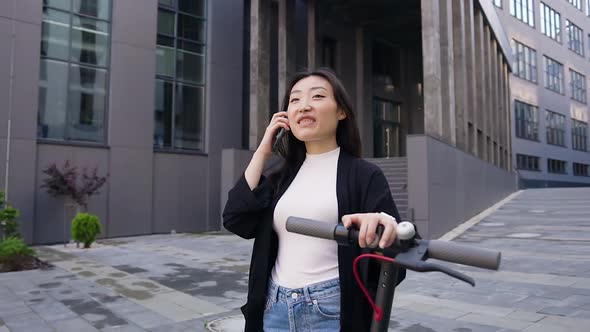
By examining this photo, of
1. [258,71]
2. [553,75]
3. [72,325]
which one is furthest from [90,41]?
[553,75]

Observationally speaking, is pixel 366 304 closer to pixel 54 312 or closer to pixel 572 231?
pixel 54 312

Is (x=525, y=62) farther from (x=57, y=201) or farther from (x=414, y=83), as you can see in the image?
(x=57, y=201)

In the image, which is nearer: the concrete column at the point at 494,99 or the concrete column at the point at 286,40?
the concrete column at the point at 286,40

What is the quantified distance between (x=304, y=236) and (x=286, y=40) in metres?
18.2

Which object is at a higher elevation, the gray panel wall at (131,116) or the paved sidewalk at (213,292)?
the gray panel wall at (131,116)

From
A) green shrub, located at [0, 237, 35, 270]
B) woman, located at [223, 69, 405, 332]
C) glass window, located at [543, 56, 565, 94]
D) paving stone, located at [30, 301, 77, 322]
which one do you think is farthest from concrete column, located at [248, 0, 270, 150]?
glass window, located at [543, 56, 565, 94]

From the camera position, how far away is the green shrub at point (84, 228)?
42.1 ft

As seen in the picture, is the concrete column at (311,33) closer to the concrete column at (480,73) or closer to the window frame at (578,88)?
the concrete column at (480,73)

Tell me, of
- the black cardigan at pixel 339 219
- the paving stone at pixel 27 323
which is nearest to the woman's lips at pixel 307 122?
the black cardigan at pixel 339 219

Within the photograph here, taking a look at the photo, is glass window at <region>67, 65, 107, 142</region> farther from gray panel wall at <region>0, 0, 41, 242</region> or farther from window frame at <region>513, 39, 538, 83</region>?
window frame at <region>513, 39, 538, 83</region>

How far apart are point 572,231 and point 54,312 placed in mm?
14051

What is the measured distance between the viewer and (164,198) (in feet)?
56.6

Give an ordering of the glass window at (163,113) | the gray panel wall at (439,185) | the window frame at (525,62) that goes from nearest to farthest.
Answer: the gray panel wall at (439,185), the glass window at (163,113), the window frame at (525,62)

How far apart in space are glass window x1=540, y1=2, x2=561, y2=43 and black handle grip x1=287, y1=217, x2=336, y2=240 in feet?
150
